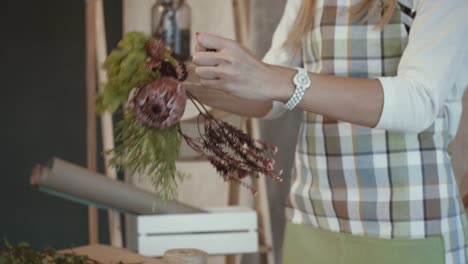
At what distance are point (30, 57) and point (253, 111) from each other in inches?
89.4

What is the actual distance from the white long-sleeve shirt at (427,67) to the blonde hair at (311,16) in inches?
3.0

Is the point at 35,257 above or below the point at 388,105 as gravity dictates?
below

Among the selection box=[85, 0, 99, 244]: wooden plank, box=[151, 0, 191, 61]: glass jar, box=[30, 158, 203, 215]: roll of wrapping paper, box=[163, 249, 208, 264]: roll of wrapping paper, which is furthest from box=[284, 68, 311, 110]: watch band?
box=[85, 0, 99, 244]: wooden plank

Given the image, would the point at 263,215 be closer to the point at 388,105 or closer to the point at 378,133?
the point at 378,133

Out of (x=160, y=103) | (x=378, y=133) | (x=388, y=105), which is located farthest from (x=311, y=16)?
(x=160, y=103)

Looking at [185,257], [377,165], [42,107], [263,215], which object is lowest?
[263,215]

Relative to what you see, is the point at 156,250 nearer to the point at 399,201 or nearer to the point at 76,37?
the point at 399,201

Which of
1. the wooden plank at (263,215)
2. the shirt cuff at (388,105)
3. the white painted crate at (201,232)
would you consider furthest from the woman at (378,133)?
the wooden plank at (263,215)

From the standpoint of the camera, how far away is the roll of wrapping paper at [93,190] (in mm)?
1182

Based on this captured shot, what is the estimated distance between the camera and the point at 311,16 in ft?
4.46

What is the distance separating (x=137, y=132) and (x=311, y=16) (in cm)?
Answer: 48

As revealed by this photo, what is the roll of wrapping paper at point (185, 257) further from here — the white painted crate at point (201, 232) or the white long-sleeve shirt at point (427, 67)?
the white painted crate at point (201, 232)

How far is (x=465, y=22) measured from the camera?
1093 mm

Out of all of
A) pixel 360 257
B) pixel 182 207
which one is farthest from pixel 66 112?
pixel 360 257
